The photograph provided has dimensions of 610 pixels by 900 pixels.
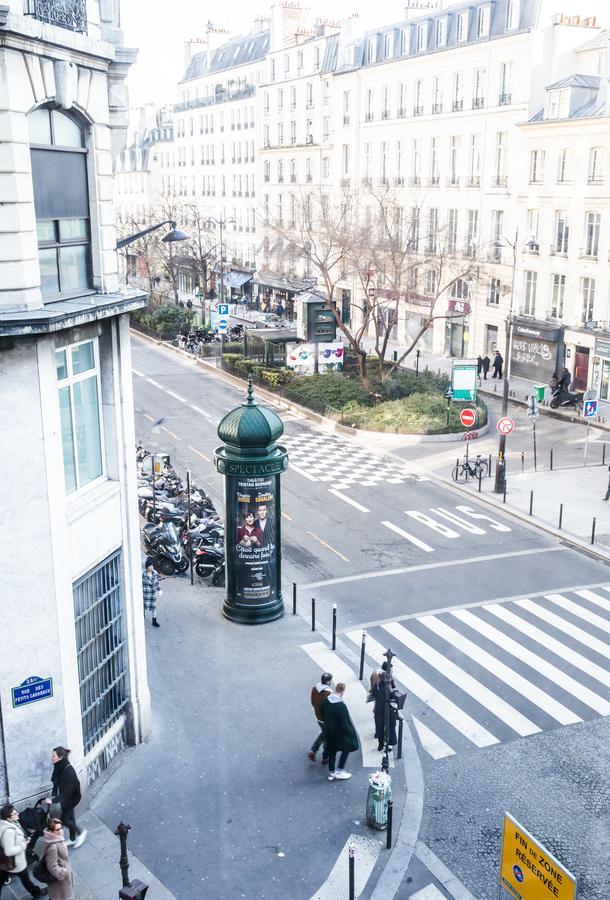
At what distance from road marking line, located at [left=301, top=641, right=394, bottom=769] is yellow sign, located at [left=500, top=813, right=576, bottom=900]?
4008mm

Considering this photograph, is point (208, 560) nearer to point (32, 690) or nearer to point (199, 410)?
point (32, 690)

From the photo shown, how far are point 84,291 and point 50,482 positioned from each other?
8.95ft

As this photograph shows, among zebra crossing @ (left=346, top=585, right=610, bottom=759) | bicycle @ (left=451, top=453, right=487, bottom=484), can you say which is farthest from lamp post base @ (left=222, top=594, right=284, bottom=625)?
bicycle @ (left=451, top=453, right=487, bottom=484)

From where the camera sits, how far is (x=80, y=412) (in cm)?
1203

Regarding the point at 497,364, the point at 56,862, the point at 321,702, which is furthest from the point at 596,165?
the point at 56,862

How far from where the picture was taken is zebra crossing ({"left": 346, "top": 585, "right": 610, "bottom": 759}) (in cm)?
1478

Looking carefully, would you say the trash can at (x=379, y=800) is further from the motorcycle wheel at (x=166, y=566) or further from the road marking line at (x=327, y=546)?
the road marking line at (x=327, y=546)

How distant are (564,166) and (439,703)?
105 ft

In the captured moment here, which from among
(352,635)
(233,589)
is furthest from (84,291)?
(352,635)

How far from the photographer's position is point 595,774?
1334 cm

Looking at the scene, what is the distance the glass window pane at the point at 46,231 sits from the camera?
1088 centimetres

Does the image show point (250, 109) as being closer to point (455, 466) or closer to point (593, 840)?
point (455, 466)

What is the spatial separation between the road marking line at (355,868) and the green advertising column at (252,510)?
681cm

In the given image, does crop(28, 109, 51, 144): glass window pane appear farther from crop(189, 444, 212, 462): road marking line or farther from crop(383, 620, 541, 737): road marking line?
crop(189, 444, 212, 462): road marking line
